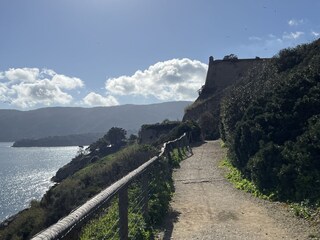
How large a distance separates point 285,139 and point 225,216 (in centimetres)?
499

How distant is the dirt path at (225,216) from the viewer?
8305mm

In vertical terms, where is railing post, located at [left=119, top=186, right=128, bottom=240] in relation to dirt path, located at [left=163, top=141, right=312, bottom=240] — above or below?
above

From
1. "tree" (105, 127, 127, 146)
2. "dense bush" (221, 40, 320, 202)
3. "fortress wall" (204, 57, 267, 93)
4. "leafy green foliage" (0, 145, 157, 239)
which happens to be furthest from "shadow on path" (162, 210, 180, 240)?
"tree" (105, 127, 127, 146)

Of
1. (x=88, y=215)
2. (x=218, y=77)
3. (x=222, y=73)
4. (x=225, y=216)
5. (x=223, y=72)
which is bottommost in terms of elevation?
(x=225, y=216)

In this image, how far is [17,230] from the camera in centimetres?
2894

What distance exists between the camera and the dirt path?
830 centimetres

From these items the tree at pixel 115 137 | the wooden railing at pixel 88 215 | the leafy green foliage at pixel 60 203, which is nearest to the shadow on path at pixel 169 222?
the wooden railing at pixel 88 215

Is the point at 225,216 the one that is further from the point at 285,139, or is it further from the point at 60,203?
the point at 60,203

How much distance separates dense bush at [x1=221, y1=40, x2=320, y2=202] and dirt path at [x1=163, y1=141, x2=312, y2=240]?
812mm

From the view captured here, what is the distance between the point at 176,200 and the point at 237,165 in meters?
5.70

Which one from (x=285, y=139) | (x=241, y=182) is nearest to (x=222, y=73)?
(x=241, y=182)

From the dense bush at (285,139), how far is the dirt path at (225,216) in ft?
2.66

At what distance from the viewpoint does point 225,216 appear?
9727 millimetres

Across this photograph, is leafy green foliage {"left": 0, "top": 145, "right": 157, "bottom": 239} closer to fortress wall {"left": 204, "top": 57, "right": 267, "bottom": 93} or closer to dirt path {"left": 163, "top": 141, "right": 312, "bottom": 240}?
dirt path {"left": 163, "top": 141, "right": 312, "bottom": 240}
